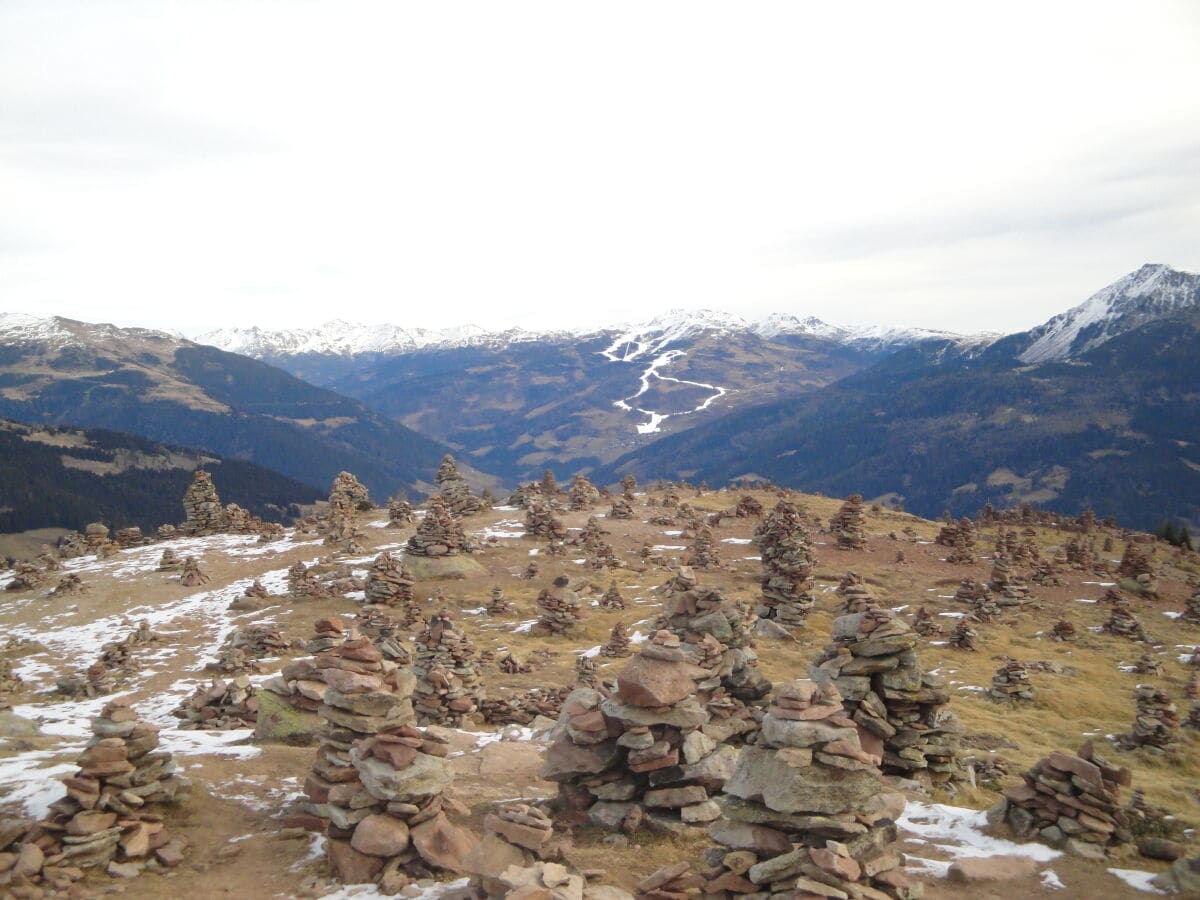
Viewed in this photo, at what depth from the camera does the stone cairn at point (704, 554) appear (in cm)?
4831

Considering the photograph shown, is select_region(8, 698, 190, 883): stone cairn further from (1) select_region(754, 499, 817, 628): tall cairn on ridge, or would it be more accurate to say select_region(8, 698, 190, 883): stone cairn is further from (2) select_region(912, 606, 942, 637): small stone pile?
(2) select_region(912, 606, 942, 637): small stone pile

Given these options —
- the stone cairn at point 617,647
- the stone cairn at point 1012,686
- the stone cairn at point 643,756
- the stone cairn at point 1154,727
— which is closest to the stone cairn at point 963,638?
the stone cairn at point 1012,686

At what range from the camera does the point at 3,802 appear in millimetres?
14172

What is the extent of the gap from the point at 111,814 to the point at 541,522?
44.6 m

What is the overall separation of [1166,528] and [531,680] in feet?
244

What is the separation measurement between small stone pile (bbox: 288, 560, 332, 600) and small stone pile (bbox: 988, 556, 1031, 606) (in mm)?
42150

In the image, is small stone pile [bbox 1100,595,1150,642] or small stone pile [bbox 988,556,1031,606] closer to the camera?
small stone pile [bbox 1100,595,1150,642]

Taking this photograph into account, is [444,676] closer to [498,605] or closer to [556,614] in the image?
[556,614]

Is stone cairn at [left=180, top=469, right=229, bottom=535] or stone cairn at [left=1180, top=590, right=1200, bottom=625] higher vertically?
stone cairn at [left=180, top=469, right=229, bottom=535]

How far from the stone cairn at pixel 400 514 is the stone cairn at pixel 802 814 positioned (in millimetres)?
53038

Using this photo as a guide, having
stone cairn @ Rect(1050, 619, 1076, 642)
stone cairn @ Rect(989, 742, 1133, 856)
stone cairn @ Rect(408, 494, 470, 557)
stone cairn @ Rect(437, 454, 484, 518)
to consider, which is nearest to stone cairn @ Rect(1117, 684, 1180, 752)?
stone cairn @ Rect(989, 742, 1133, 856)

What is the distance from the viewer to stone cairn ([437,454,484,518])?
65812mm

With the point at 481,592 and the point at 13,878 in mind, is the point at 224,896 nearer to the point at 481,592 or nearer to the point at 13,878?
the point at 13,878

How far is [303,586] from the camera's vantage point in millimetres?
41781
